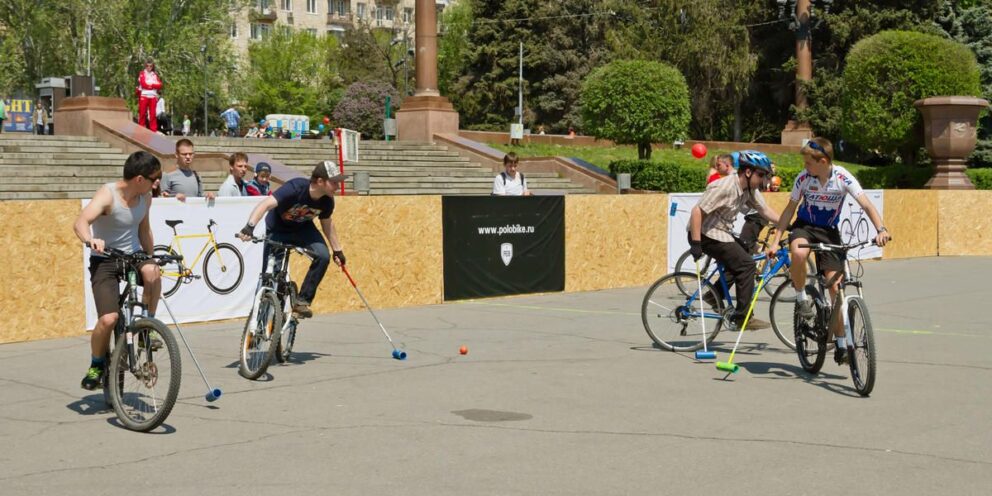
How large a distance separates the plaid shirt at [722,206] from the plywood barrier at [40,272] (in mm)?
6561

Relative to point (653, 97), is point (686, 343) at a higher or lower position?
lower

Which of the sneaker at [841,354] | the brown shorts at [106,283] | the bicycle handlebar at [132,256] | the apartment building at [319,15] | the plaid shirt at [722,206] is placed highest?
the apartment building at [319,15]

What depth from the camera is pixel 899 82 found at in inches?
1551

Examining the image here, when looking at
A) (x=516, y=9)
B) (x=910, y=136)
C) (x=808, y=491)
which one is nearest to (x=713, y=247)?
(x=808, y=491)

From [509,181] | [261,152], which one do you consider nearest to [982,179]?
[261,152]

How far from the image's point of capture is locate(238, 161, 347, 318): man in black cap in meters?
10.1

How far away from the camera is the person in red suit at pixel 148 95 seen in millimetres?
30016

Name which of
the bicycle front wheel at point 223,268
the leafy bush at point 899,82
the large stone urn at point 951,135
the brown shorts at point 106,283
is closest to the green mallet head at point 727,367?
the brown shorts at point 106,283

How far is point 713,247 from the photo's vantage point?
35.6 feet

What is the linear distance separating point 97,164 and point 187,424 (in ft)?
65.1

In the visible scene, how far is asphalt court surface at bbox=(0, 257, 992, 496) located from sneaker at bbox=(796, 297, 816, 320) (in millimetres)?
505

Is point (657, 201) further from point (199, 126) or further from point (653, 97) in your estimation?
point (199, 126)

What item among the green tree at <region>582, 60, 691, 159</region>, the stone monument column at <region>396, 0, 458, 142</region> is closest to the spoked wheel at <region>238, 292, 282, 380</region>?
the stone monument column at <region>396, 0, 458, 142</region>

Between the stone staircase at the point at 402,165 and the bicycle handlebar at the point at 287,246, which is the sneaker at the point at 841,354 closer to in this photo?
the bicycle handlebar at the point at 287,246
